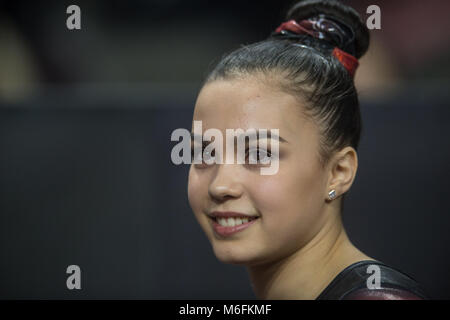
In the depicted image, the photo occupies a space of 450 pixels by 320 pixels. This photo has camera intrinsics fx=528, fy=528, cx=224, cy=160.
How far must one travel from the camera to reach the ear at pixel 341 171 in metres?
1.15

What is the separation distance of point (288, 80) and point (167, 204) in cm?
148

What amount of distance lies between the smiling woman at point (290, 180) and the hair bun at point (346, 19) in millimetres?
62

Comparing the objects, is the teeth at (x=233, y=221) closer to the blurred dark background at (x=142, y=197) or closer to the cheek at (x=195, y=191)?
the cheek at (x=195, y=191)

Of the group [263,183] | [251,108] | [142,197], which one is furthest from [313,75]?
[142,197]

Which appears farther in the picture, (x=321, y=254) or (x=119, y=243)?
(x=119, y=243)

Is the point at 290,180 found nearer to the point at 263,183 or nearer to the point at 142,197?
the point at 263,183

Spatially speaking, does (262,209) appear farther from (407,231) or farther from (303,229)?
(407,231)

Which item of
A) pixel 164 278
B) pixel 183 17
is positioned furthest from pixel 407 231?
pixel 183 17

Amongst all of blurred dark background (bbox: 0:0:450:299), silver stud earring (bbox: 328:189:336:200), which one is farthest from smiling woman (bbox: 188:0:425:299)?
blurred dark background (bbox: 0:0:450:299)

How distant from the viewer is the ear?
1153 mm

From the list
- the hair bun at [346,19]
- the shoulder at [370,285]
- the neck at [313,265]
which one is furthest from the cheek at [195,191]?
the hair bun at [346,19]

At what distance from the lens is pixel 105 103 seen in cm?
251

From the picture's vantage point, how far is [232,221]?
3.56ft

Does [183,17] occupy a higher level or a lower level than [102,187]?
higher
